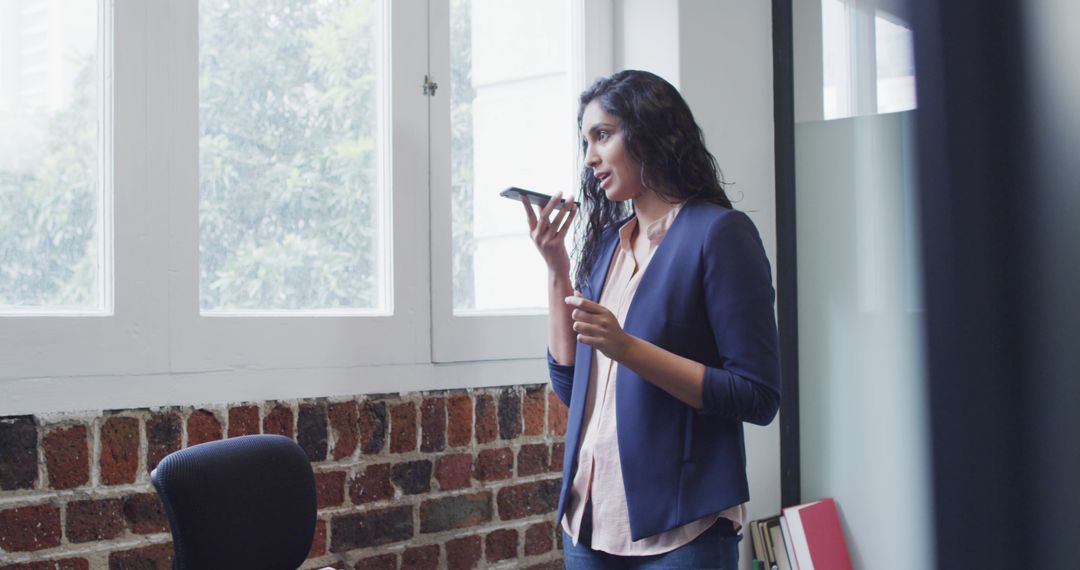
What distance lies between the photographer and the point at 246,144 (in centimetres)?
210

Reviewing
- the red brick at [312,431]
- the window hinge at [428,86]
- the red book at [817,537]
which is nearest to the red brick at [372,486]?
the red brick at [312,431]

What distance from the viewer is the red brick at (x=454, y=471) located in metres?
2.35

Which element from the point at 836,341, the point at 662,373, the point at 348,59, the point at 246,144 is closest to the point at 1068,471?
the point at 662,373

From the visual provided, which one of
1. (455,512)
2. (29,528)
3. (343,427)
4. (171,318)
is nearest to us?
(29,528)

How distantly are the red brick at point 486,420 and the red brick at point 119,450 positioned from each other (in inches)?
36.0

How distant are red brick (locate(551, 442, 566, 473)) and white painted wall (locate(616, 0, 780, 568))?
71 cm

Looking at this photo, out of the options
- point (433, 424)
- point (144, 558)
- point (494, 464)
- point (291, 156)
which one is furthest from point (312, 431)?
point (291, 156)

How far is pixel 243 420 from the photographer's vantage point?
2.00 meters

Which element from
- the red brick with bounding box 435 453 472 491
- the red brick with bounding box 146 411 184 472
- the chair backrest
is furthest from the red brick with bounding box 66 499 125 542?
the red brick with bounding box 435 453 472 491

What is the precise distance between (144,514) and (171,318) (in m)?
0.42

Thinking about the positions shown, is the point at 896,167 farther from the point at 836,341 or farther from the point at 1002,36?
the point at 836,341

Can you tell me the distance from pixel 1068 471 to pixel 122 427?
1.89 meters

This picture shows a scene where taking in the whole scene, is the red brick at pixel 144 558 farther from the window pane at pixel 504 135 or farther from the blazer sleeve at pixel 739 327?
the blazer sleeve at pixel 739 327

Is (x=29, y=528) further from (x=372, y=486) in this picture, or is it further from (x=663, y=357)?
(x=663, y=357)
